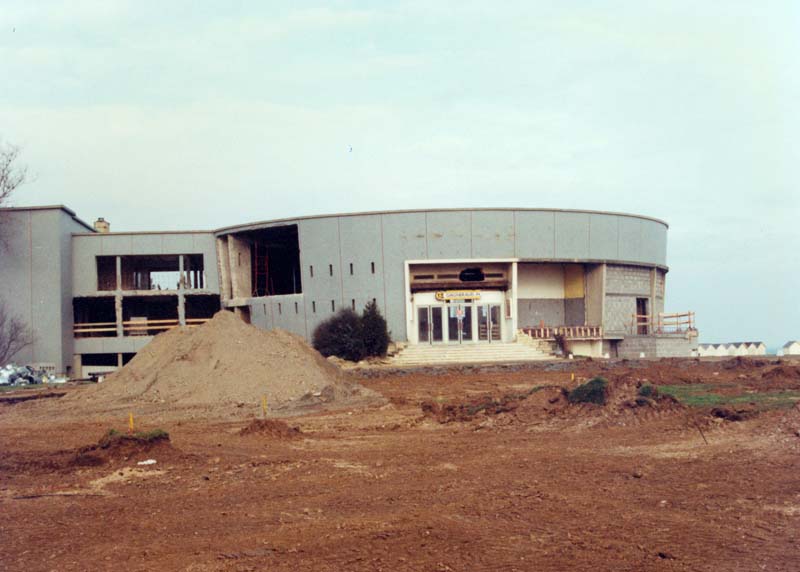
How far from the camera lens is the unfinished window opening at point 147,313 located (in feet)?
161

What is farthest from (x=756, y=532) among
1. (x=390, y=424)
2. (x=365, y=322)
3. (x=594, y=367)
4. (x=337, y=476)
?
(x=365, y=322)

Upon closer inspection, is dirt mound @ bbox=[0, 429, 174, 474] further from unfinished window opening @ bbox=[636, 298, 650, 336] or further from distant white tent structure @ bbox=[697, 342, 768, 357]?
distant white tent structure @ bbox=[697, 342, 768, 357]

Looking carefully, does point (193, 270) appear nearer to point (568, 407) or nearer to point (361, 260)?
point (361, 260)

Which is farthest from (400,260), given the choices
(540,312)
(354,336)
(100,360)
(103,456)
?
(103,456)

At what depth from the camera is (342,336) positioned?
41250 mm

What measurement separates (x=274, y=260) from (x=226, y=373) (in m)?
30.2

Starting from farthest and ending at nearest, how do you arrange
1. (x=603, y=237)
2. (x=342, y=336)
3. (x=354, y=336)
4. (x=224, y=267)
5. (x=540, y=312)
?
(x=224, y=267) < (x=540, y=312) < (x=603, y=237) < (x=342, y=336) < (x=354, y=336)

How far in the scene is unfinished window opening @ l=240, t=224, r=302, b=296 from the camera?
1923 inches

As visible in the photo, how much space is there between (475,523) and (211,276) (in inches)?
1624

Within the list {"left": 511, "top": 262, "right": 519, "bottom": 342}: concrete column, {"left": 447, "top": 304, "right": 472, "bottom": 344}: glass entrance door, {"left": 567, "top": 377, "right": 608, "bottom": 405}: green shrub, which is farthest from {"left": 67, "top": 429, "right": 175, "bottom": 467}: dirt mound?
{"left": 511, "top": 262, "right": 519, "bottom": 342}: concrete column

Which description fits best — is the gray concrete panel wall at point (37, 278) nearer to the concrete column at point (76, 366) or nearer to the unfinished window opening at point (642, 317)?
the concrete column at point (76, 366)

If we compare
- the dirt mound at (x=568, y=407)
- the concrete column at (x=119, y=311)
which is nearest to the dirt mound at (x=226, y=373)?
the dirt mound at (x=568, y=407)

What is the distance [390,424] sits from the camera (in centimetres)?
1978

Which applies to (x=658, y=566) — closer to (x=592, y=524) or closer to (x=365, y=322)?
(x=592, y=524)
